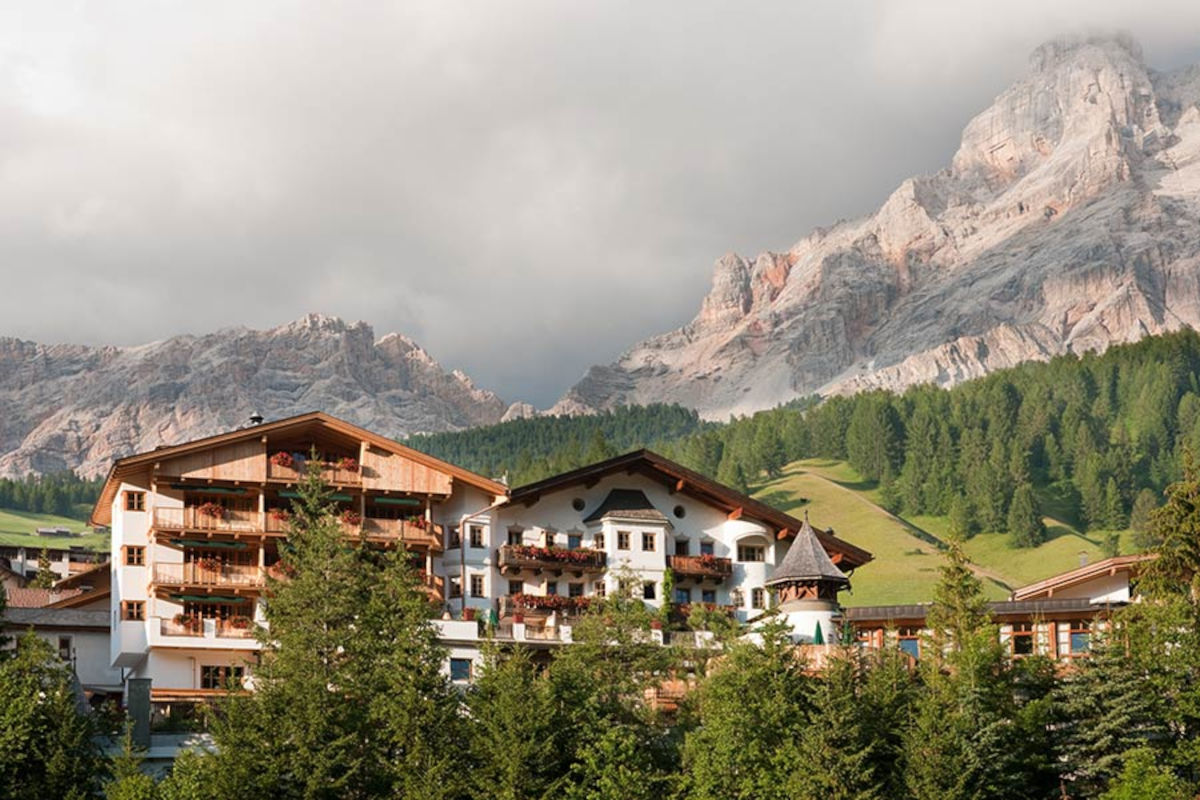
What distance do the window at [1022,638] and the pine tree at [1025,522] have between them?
339 feet

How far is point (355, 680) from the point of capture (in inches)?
2202

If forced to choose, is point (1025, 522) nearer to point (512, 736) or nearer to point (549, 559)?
point (549, 559)

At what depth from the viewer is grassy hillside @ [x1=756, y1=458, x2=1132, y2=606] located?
151 m

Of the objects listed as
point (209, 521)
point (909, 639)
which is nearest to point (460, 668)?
point (209, 521)

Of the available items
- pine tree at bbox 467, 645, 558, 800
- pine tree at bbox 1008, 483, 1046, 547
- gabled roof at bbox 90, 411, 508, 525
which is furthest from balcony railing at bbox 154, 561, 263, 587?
pine tree at bbox 1008, 483, 1046, 547

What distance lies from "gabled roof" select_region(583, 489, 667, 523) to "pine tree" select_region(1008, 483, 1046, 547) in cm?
10161

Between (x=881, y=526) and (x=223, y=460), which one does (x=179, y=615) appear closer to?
(x=223, y=460)

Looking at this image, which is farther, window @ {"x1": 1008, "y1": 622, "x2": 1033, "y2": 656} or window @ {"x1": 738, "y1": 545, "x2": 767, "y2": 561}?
window @ {"x1": 738, "y1": 545, "x2": 767, "y2": 561}

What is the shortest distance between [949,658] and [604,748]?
16.3m

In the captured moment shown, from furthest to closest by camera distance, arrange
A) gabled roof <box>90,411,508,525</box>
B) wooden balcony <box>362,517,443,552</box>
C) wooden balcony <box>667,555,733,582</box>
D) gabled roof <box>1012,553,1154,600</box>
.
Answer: wooden balcony <box>667,555,733,582</box>
gabled roof <box>1012,553,1154,600</box>
wooden balcony <box>362,517,443,552</box>
gabled roof <box>90,411,508,525</box>

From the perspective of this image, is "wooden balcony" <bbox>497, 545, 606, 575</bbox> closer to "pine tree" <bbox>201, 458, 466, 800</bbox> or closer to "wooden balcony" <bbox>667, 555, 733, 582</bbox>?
"wooden balcony" <bbox>667, 555, 733, 582</bbox>

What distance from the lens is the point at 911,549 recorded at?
6614 inches

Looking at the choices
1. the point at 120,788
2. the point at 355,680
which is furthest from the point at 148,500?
the point at 120,788

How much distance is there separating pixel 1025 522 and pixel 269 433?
11970 centimetres
